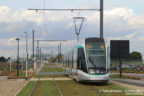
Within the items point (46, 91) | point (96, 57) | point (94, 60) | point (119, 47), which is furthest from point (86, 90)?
point (119, 47)

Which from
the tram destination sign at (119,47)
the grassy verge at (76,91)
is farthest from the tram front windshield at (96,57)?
the tram destination sign at (119,47)

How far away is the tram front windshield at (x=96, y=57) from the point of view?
20797mm

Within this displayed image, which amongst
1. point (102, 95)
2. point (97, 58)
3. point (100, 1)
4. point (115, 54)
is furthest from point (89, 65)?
point (115, 54)

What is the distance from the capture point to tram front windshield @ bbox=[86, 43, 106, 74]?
20.8m

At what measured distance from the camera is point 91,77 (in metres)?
20.7

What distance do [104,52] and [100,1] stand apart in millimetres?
6579

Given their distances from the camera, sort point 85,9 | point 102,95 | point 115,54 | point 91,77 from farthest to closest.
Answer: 1. point 115,54
2. point 85,9
3. point 91,77
4. point 102,95

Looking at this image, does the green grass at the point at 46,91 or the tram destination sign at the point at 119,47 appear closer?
the green grass at the point at 46,91

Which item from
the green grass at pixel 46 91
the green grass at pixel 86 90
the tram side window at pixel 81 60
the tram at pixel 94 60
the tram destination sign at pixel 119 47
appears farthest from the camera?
the tram destination sign at pixel 119 47

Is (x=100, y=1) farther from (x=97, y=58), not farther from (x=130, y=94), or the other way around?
(x=130, y=94)

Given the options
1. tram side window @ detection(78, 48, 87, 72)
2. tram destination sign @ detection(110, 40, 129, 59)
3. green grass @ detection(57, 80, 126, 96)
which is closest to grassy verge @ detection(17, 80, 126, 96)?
green grass @ detection(57, 80, 126, 96)

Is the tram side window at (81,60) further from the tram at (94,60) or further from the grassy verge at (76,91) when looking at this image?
the grassy verge at (76,91)

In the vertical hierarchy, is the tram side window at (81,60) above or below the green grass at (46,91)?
above

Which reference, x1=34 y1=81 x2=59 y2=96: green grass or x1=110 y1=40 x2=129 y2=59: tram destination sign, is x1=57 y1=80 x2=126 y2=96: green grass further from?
x1=110 y1=40 x2=129 y2=59: tram destination sign
